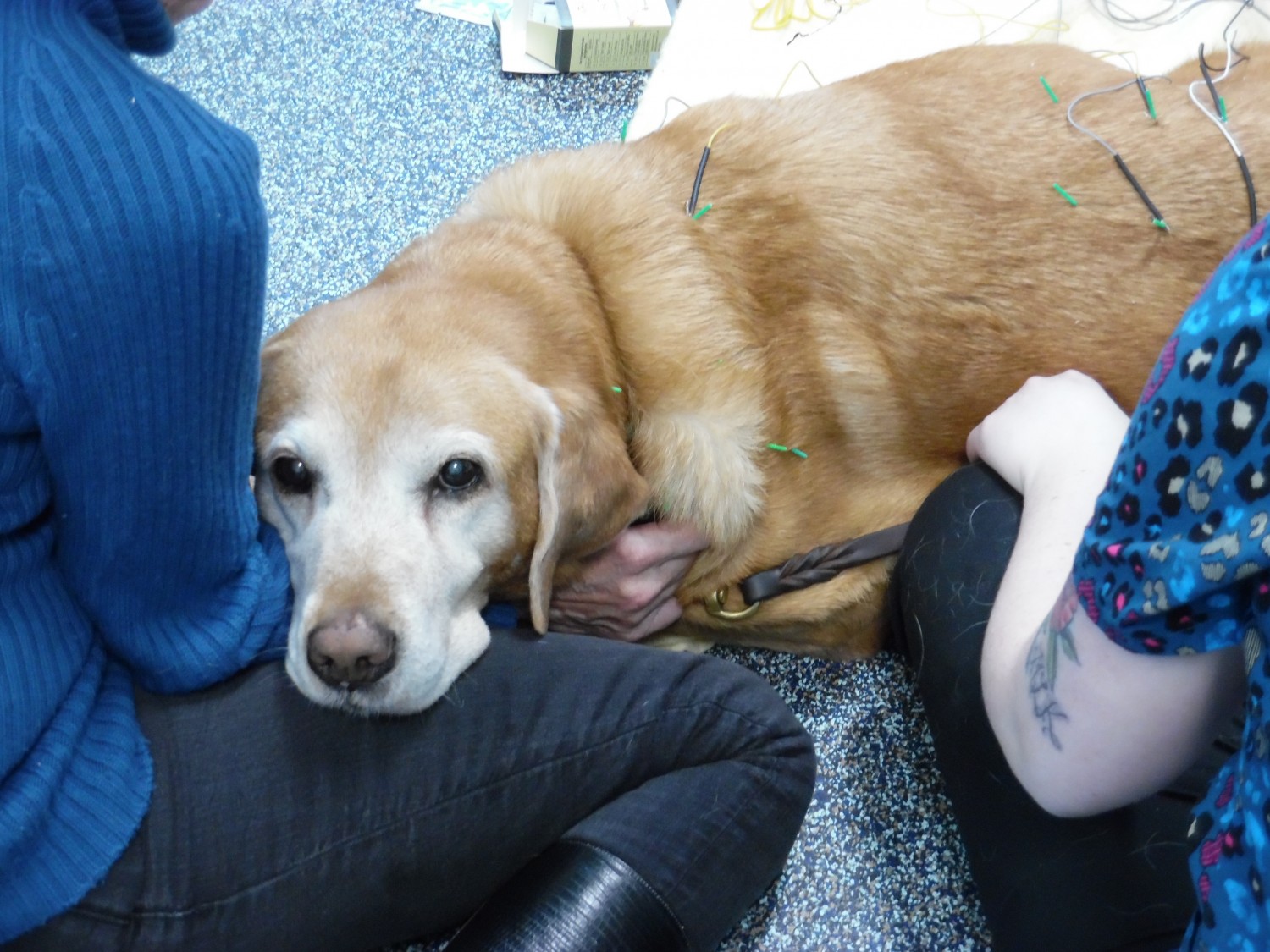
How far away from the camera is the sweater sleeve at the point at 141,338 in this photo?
0.78m

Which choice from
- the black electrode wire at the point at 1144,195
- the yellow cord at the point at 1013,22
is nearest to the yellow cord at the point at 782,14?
the yellow cord at the point at 1013,22

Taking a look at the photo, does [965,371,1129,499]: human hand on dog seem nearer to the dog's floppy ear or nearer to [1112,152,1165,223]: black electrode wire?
[1112,152,1165,223]: black electrode wire

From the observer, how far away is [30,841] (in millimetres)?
877

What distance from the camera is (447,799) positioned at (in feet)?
3.55

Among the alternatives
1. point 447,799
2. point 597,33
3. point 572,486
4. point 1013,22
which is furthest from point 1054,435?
point 597,33

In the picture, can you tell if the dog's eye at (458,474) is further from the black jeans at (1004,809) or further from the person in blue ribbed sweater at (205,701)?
the black jeans at (1004,809)

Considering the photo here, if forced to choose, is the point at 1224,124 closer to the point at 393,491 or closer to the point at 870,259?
the point at 870,259

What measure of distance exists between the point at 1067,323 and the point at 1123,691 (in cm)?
78

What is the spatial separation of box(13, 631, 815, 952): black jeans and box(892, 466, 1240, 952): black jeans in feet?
0.66

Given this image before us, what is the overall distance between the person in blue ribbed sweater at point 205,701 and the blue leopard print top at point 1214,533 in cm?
60

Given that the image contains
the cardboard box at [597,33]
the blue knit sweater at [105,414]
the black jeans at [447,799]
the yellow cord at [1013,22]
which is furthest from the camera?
the cardboard box at [597,33]

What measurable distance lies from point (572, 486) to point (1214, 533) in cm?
75

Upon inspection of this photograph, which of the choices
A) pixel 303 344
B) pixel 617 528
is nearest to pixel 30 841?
pixel 303 344

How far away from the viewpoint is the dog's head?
1.08m
